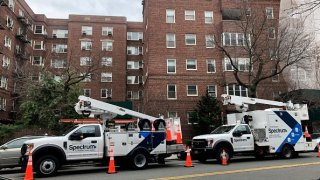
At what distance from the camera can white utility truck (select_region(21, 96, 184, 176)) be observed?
43.6ft

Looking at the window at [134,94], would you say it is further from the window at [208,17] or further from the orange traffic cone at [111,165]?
the orange traffic cone at [111,165]

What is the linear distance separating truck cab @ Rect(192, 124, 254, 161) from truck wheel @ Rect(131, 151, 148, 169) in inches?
140

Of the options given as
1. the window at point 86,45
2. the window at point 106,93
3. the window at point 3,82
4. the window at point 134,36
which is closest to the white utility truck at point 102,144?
the window at point 3,82

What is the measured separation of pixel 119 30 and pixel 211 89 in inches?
892

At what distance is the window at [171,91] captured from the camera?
38938 millimetres

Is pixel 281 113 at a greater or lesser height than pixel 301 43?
lesser

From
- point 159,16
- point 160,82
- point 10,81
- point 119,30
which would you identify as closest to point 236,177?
point 160,82

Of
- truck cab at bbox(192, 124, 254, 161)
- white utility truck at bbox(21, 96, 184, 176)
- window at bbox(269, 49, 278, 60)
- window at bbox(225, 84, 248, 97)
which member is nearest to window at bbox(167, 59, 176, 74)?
window at bbox(225, 84, 248, 97)

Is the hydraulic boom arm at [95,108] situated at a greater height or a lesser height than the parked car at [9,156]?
greater

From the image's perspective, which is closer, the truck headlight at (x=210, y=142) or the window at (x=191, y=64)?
the truck headlight at (x=210, y=142)

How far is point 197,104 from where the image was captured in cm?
3669

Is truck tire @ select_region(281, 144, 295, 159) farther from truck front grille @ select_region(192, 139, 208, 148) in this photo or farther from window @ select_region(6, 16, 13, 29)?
window @ select_region(6, 16, 13, 29)

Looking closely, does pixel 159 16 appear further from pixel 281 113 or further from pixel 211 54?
pixel 281 113

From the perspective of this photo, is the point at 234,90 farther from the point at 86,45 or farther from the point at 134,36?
the point at 86,45
